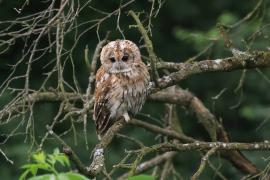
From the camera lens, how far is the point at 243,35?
11.0 m

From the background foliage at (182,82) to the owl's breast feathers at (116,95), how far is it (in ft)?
8.99

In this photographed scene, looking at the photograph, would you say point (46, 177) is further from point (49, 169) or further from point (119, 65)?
point (119, 65)

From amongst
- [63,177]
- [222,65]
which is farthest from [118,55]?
[63,177]

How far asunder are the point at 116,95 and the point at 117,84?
0.08 metres

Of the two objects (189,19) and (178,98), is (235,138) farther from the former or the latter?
(178,98)

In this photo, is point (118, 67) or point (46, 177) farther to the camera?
point (118, 67)

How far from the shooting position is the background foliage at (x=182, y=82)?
34.0 ft

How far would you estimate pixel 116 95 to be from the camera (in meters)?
6.39

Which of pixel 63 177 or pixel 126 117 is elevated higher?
pixel 63 177

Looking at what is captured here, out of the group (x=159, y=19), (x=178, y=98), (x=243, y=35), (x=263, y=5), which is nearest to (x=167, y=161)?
(x=178, y=98)

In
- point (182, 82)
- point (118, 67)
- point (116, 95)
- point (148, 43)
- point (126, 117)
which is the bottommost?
point (182, 82)

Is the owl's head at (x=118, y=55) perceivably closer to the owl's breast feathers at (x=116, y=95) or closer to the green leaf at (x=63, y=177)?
the owl's breast feathers at (x=116, y=95)

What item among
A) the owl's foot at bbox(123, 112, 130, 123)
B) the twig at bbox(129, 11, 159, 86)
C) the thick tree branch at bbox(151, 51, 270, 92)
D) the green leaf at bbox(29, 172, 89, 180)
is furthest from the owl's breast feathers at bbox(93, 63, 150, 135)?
the green leaf at bbox(29, 172, 89, 180)

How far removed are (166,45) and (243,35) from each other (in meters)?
2.55
